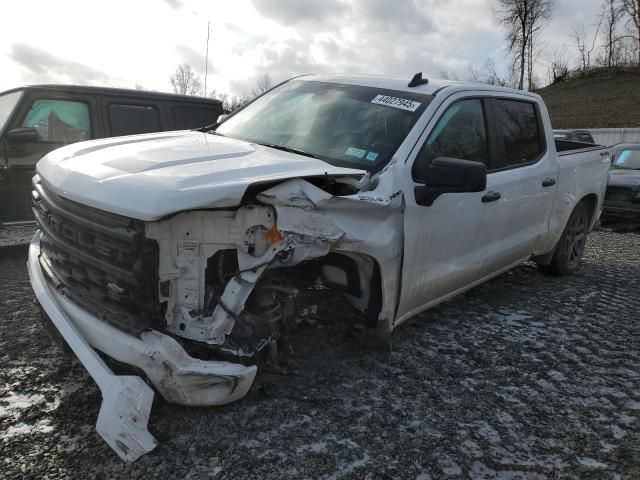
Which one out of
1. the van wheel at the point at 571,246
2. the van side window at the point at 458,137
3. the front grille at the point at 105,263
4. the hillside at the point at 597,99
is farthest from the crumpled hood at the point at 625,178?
the hillside at the point at 597,99

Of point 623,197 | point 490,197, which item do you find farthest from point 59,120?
point 623,197

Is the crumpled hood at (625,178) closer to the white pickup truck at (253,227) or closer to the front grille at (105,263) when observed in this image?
the white pickup truck at (253,227)

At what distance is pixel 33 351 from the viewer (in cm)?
317

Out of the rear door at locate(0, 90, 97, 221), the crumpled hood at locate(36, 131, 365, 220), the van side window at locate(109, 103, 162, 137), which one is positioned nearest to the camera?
the crumpled hood at locate(36, 131, 365, 220)

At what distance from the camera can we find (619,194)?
942 centimetres

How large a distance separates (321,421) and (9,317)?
2484mm

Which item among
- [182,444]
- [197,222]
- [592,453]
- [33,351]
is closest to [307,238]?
[197,222]

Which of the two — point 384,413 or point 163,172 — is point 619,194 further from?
point 163,172

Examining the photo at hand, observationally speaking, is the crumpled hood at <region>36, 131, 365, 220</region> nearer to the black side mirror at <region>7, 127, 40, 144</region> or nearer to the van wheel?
the black side mirror at <region>7, 127, 40, 144</region>

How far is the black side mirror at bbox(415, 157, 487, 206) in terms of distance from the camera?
2.82m

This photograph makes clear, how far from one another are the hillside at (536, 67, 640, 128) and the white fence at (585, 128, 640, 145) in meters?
5.00

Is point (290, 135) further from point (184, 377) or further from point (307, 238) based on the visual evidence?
point (184, 377)

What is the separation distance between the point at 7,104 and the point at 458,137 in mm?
4669

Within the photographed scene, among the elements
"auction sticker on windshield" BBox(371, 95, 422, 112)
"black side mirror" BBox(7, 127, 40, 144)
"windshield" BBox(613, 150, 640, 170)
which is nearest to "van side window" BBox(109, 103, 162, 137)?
"black side mirror" BBox(7, 127, 40, 144)
